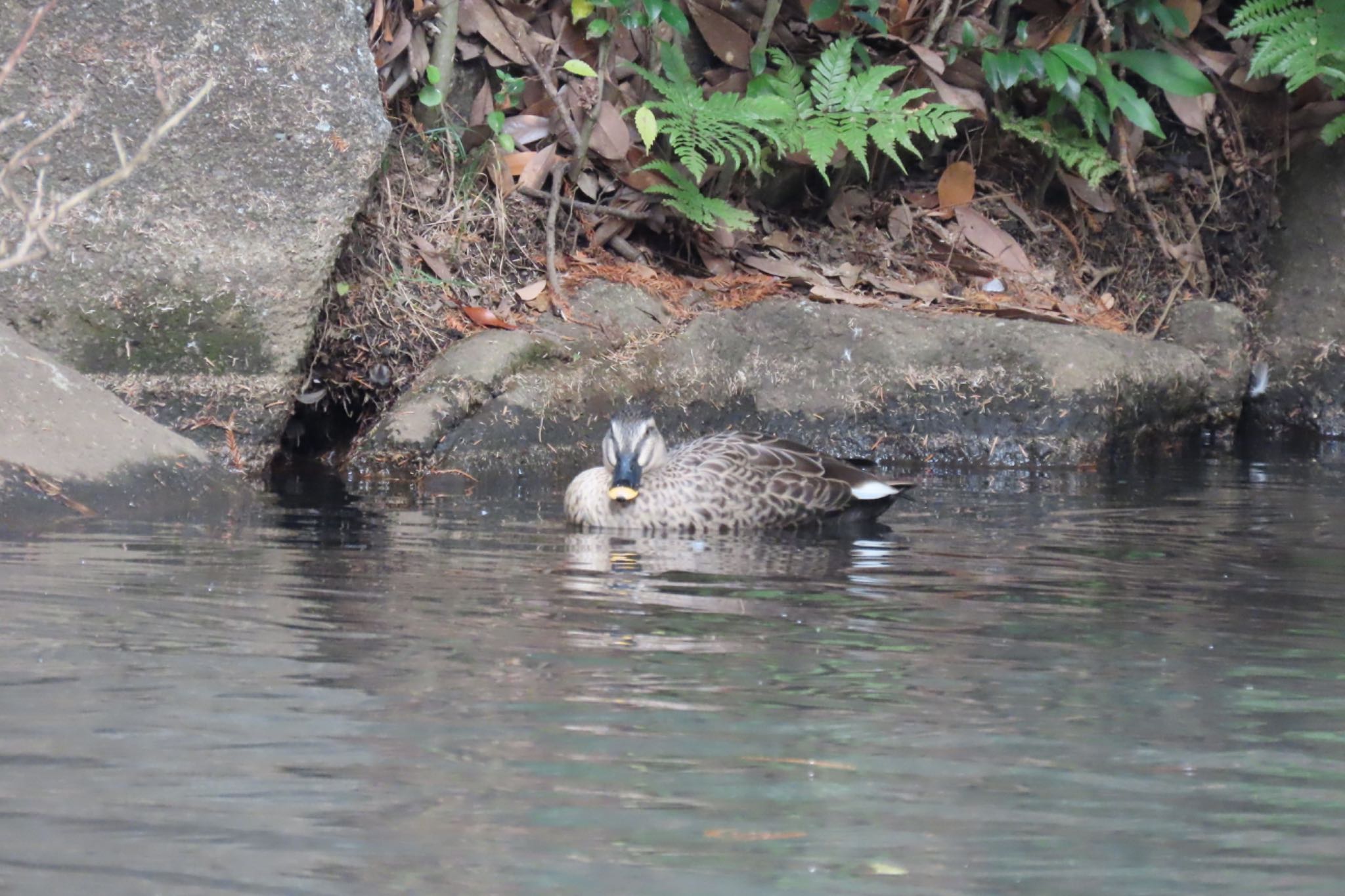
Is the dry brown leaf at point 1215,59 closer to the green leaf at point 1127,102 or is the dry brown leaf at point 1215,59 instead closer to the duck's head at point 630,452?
→ the green leaf at point 1127,102

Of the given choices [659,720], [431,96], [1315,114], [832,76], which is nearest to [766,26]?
[832,76]

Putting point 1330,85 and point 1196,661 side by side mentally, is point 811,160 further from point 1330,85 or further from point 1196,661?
point 1196,661

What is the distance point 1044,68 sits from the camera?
395 inches

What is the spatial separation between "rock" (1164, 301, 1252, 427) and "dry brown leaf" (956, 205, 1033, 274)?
104cm

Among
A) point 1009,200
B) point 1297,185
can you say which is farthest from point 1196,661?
point 1297,185

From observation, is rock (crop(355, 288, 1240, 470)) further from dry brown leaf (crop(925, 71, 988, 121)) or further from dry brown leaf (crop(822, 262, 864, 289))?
dry brown leaf (crop(925, 71, 988, 121))

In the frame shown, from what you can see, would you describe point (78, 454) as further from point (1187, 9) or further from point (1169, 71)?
point (1187, 9)

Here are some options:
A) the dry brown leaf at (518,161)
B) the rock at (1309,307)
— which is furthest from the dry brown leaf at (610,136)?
the rock at (1309,307)

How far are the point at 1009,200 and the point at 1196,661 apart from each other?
7.07m

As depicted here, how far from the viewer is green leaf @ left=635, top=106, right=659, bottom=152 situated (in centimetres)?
903

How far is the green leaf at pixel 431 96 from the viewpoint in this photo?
9148mm

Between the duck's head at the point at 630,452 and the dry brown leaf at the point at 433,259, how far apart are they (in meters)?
2.01

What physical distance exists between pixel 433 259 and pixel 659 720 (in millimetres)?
5970

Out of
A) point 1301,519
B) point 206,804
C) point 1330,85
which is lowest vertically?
point 206,804
